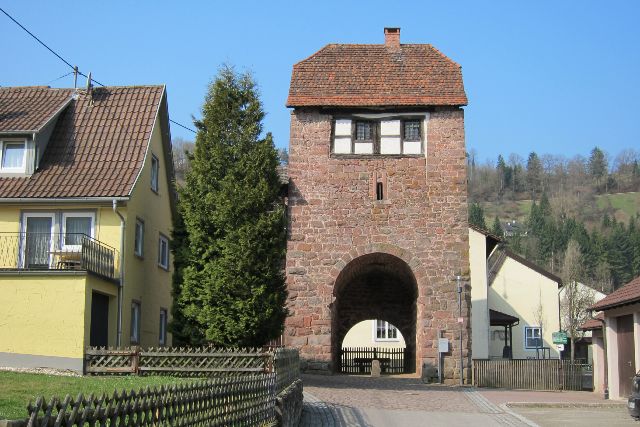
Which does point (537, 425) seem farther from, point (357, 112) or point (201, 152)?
point (357, 112)

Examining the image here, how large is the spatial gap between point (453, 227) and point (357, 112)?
5337 mm

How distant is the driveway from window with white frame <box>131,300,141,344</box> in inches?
227

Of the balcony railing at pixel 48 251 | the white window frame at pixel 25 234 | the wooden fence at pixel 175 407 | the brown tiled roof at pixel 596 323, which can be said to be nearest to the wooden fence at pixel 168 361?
the balcony railing at pixel 48 251

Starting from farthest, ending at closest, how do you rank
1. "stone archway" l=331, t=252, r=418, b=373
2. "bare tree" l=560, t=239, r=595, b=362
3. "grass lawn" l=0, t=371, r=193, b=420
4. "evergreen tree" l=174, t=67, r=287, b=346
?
1. "bare tree" l=560, t=239, r=595, b=362
2. "stone archway" l=331, t=252, r=418, b=373
3. "evergreen tree" l=174, t=67, r=287, b=346
4. "grass lawn" l=0, t=371, r=193, b=420

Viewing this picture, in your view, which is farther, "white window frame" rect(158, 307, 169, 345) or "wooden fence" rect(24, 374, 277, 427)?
"white window frame" rect(158, 307, 169, 345)

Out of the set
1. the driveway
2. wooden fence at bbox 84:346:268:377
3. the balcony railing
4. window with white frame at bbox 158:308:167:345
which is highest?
the balcony railing

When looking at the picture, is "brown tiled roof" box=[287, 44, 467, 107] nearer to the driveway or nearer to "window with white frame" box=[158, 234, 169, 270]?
"window with white frame" box=[158, 234, 169, 270]

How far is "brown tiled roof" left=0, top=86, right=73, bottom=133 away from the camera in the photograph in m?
26.2

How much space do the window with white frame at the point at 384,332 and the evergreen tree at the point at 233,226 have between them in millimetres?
26388

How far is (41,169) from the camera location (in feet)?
85.9

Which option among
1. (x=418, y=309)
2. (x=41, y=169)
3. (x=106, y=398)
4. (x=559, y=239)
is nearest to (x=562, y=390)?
(x=418, y=309)

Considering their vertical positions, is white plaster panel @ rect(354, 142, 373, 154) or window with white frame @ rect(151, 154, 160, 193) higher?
white plaster panel @ rect(354, 142, 373, 154)

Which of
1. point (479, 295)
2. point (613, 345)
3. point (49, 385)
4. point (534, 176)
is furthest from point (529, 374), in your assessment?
point (534, 176)

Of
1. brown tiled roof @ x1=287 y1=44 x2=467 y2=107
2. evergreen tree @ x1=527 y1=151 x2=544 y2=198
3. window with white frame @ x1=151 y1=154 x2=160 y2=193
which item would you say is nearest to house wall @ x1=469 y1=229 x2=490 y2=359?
brown tiled roof @ x1=287 y1=44 x2=467 y2=107
